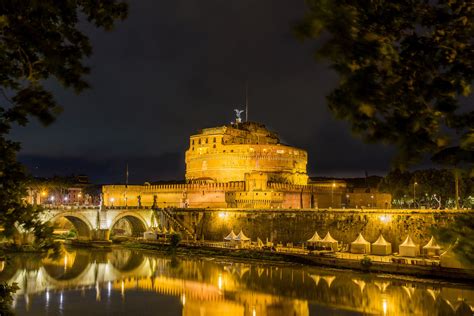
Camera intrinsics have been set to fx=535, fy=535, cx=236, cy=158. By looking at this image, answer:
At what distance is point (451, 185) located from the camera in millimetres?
40219

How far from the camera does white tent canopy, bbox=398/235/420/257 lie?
24.5 meters

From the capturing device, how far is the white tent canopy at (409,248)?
24469 mm

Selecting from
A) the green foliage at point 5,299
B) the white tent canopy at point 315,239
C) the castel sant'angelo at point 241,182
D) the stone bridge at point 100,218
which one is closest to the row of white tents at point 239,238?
the white tent canopy at point 315,239

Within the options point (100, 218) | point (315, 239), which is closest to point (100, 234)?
point (100, 218)

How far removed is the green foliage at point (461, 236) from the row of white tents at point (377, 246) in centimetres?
1991

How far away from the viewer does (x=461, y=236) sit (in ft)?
12.2

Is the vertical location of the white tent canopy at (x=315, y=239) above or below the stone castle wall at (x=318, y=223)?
below

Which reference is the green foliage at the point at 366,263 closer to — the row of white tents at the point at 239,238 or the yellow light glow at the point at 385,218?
the yellow light glow at the point at 385,218

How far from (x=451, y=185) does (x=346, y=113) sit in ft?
131

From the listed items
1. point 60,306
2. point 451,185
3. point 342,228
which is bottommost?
point 60,306


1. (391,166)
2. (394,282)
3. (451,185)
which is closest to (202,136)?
(451,185)

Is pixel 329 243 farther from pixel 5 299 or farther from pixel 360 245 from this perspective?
pixel 5 299

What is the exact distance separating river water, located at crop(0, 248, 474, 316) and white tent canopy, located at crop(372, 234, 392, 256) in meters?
3.57

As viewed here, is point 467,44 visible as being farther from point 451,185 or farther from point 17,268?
point 451,185
